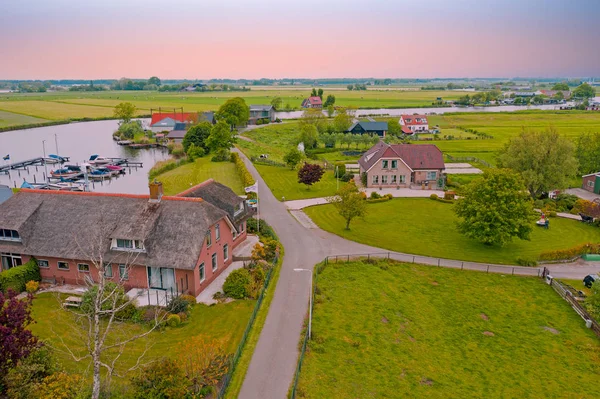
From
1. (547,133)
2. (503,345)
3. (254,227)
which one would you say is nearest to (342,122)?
(547,133)

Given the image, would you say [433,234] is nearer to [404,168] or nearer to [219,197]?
[404,168]

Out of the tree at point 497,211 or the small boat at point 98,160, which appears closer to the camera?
the tree at point 497,211

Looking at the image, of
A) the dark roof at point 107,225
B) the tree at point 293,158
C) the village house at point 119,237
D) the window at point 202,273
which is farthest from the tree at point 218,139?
the window at point 202,273

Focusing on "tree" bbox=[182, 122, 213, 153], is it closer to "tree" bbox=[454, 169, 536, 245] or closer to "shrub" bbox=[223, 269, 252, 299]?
"tree" bbox=[454, 169, 536, 245]

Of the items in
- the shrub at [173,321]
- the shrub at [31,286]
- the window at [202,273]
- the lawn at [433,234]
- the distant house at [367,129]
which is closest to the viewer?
the shrub at [173,321]

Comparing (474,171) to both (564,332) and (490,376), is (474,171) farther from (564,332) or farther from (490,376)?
(490,376)

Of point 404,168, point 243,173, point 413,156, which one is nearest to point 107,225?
point 243,173

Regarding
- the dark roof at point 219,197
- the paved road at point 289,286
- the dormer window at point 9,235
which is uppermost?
the dark roof at point 219,197

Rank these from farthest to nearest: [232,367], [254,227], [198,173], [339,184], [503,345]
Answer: [198,173] < [339,184] < [254,227] < [503,345] < [232,367]

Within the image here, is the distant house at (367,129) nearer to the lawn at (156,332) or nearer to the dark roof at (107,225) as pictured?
the dark roof at (107,225)
